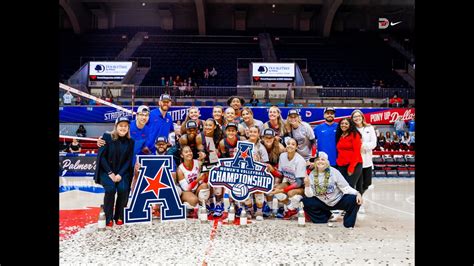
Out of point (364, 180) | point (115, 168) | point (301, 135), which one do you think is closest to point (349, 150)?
point (301, 135)

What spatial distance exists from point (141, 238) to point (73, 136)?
1001cm

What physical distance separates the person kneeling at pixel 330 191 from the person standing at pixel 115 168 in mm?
2488

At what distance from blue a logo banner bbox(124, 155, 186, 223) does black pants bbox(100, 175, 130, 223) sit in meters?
0.16

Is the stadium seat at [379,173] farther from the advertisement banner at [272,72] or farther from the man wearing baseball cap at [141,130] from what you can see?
the man wearing baseball cap at [141,130]

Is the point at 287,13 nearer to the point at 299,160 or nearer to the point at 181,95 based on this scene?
the point at 181,95

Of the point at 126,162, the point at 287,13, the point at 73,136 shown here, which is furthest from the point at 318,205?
the point at 287,13

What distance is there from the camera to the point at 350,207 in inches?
185

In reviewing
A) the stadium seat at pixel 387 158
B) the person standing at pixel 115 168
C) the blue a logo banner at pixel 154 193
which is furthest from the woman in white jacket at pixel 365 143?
the stadium seat at pixel 387 158

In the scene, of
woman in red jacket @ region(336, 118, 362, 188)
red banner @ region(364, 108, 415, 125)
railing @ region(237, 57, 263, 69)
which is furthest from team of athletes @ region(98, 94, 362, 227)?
railing @ region(237, 57, 263, 69)

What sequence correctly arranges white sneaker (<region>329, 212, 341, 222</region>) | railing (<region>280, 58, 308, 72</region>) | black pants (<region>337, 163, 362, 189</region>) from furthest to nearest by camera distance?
1. railing (<region>280, 58, 308, 72</region>)
2. black pants (<region>337, 163, 362, 189</region>)
3. white sneaker (<region>329, 212, 341, 222</region>)

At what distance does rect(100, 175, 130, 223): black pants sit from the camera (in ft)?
15.1

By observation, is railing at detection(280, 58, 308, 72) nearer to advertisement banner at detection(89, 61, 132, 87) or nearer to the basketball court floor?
advertisement banner at detection(89, 61, 132, 87)

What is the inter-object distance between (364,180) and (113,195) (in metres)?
4.07
